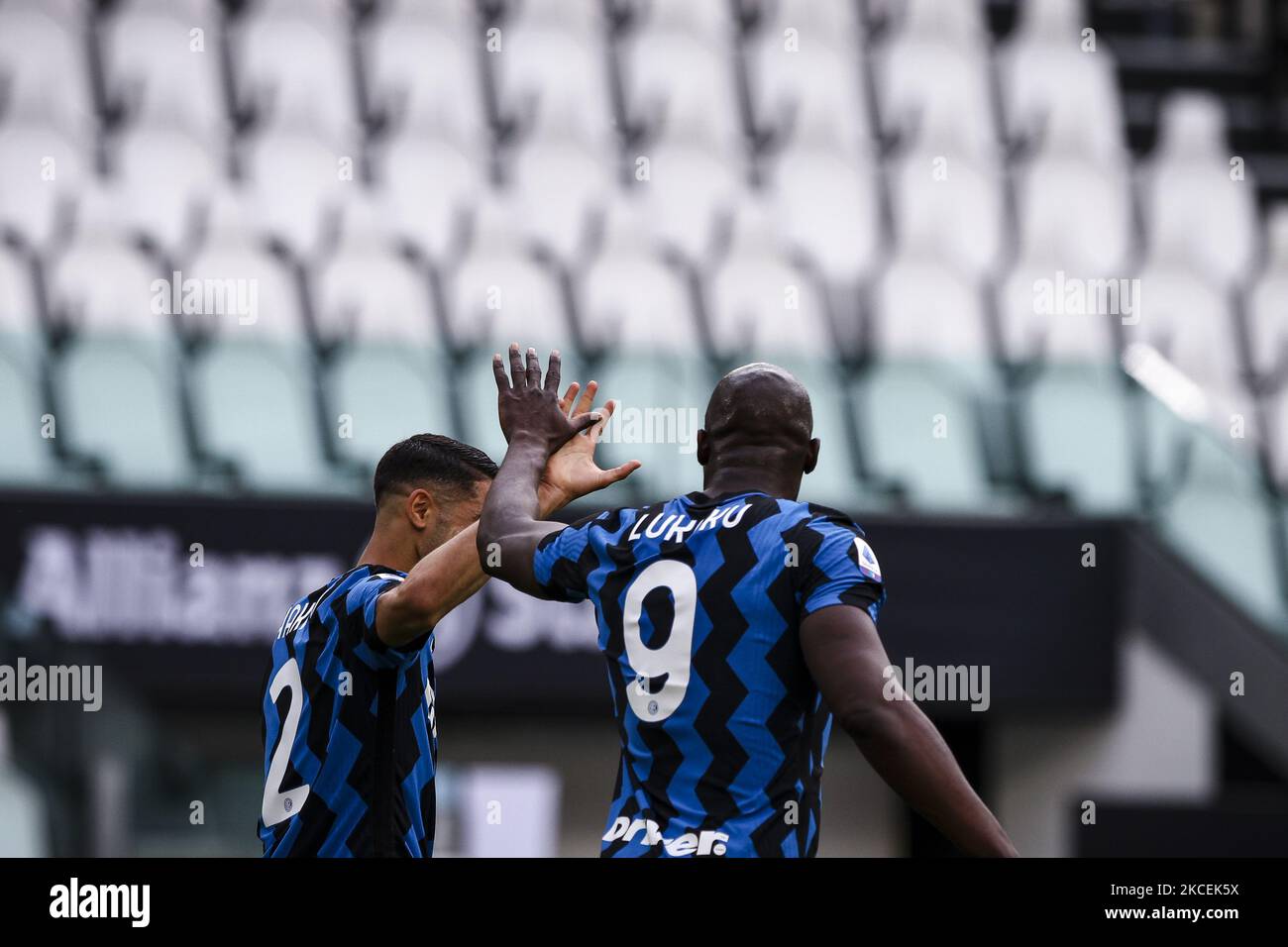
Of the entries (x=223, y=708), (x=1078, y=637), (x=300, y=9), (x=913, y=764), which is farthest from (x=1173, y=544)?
(x=300, y=9)

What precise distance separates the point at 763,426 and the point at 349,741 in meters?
1.11

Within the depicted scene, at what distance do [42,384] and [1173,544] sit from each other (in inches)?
191

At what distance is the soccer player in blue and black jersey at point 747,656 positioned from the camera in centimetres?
254

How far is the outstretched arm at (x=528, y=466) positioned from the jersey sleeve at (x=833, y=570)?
0.52 meters

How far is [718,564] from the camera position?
9.02ft

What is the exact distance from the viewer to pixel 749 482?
2.86 m

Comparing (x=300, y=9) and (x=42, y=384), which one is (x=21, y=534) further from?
(x=300, y=9)

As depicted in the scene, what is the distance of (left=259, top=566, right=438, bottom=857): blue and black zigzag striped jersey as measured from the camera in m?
3.32

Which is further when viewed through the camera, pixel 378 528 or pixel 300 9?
pixel 300 9
